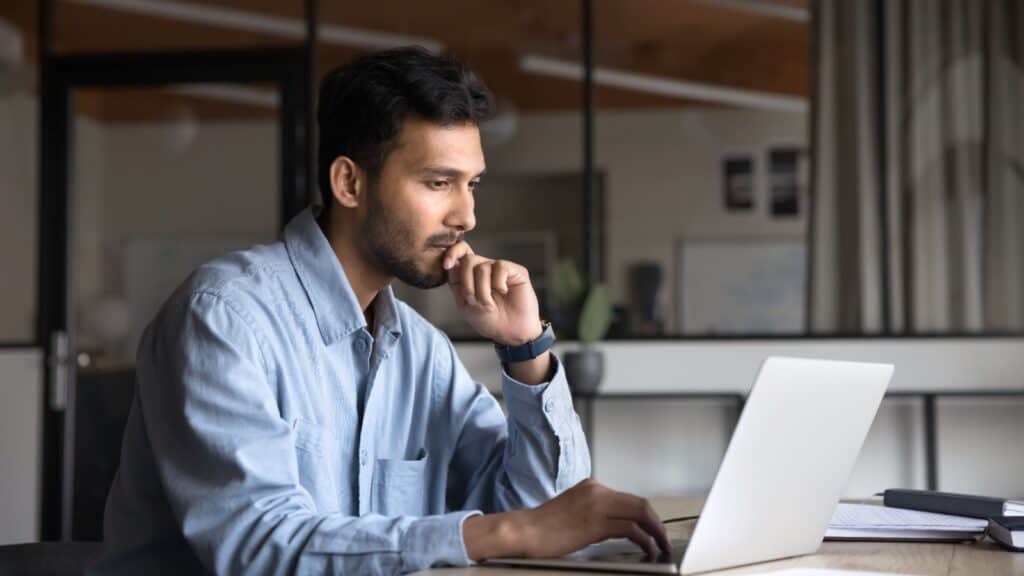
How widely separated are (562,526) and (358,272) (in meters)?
0.59

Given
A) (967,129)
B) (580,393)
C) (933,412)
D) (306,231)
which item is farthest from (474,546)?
(967,129)

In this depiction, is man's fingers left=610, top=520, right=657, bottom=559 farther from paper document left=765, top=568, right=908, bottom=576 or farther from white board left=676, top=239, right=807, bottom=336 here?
white board left=676, top=239, right=807, bottom=336

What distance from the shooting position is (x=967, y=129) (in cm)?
467

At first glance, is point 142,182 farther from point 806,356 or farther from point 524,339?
point 524,339

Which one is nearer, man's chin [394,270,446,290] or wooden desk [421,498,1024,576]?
wooden desk [421,498,1024,576]

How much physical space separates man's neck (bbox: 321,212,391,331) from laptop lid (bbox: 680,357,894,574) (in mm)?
666

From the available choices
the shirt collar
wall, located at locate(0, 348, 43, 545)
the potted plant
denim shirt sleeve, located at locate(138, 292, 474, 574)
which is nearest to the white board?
the potted plant

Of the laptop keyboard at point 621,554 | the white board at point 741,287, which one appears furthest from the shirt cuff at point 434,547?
the white board at point 741,287

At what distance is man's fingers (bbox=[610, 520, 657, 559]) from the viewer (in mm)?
1285

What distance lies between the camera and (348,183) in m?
1.74

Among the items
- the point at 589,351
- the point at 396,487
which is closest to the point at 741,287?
the point at 589,351

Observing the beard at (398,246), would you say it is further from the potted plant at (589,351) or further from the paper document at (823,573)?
the potted plant at (589,351)

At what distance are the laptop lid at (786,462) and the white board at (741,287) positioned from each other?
333cm

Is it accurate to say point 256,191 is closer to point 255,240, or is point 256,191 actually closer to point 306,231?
point 255,240
